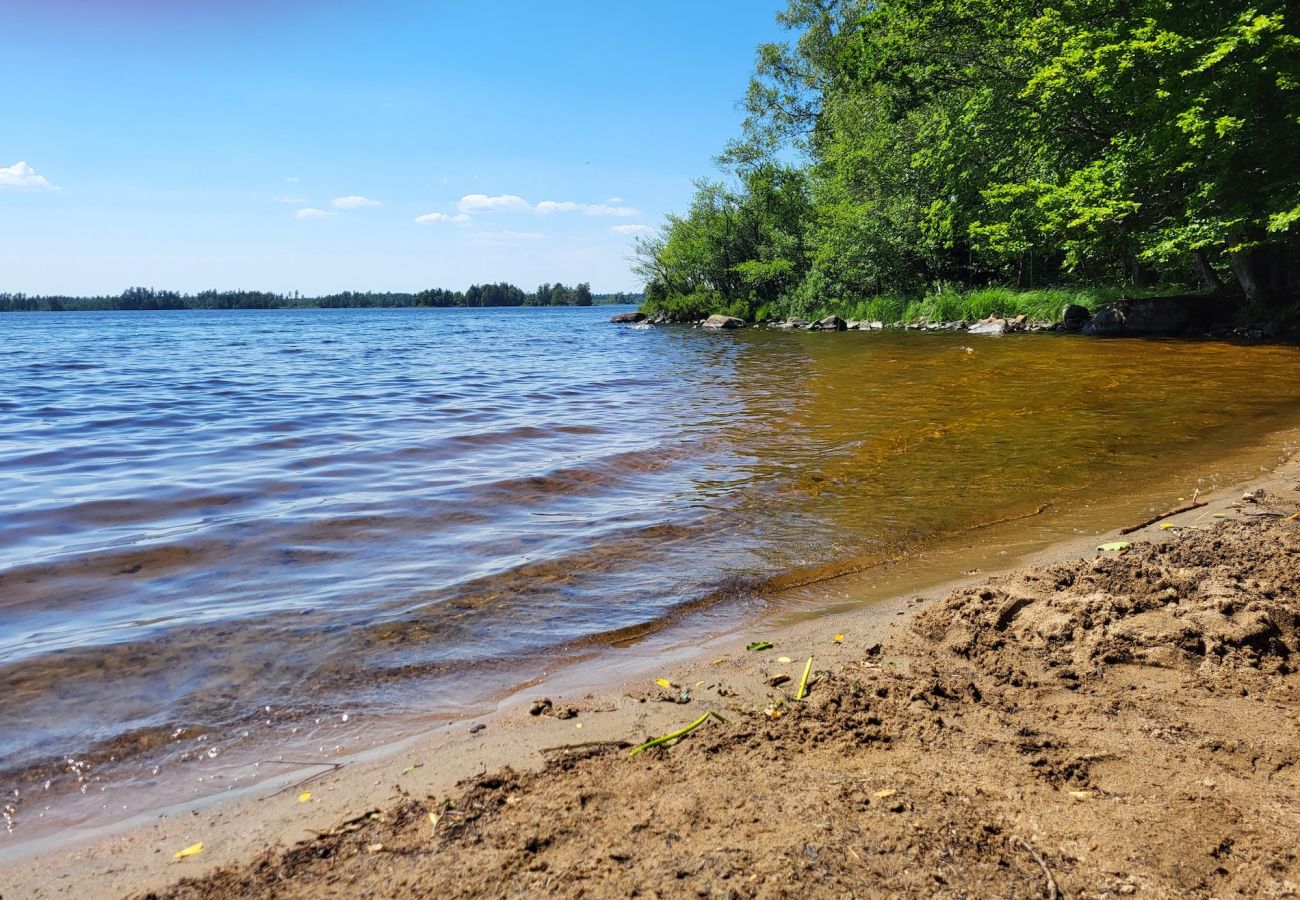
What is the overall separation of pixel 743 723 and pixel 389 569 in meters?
3.37

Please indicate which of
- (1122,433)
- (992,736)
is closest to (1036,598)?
(992,736)

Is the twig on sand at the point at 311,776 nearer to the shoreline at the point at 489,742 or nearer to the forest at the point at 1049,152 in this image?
the shoreline at the point at 489,742

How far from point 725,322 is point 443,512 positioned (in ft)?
128

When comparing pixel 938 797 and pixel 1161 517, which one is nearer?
pixel 938 797

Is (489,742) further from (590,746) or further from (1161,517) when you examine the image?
(1161,517)

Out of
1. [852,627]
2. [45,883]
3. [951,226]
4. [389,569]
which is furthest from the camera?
[951,226]

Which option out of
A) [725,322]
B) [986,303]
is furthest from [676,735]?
[725,322]

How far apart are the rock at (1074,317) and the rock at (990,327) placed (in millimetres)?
1894

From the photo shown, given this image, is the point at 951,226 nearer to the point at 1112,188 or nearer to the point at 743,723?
the point at 1112,188

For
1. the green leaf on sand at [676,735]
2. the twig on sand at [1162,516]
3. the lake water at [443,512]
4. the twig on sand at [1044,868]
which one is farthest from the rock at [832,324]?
the twig on sand at [1044,868]

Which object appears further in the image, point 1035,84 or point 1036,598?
point 1035,84

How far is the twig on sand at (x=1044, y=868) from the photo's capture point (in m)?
1.87

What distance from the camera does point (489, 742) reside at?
3.00 metres

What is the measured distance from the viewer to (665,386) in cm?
1736
